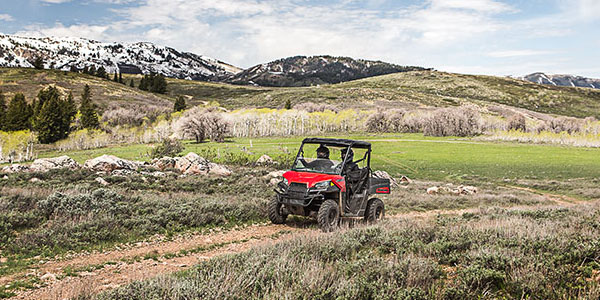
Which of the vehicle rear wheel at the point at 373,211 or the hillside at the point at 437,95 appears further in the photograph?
the hillside at the point at 437,95

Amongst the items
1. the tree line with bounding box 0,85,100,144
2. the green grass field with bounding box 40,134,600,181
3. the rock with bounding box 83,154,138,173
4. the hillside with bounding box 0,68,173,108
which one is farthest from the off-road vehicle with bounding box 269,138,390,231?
the hillside with bounding box 0,68,173,108

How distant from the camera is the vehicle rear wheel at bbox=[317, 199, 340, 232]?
9.91 meters

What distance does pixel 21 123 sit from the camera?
222 feet

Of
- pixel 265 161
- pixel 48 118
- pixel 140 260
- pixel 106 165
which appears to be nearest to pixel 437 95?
pixel 48 118

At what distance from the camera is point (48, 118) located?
67750 mm

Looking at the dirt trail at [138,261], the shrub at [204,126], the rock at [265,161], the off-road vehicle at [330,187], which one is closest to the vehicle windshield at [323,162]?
the off-road vehicle at [330,187]

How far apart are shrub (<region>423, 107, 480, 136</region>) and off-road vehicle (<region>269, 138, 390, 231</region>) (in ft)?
228

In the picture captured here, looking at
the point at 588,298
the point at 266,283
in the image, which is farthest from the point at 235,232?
the point at 588,298

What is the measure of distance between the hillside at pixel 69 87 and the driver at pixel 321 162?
97239 millimetres

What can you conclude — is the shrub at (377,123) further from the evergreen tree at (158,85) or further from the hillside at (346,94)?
the evergreen tree at (158,85)

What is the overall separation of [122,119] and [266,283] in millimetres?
84354

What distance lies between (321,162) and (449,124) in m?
72.5

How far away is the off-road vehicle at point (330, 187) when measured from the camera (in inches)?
398

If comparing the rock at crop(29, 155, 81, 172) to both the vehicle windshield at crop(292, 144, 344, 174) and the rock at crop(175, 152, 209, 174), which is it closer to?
the rock at crop(175, 152, 209, 174)
